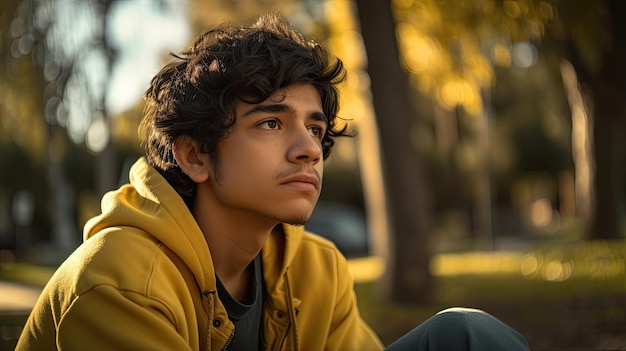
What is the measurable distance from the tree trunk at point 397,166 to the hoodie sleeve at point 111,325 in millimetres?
6268

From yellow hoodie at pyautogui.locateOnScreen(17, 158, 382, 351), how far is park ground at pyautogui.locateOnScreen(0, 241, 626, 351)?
1.91m

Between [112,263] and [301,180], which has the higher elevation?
[301,180]

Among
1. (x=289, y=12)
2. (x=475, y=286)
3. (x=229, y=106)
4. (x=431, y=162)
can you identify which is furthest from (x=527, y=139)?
(x=229, y=106)

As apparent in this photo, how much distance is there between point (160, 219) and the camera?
107 inches

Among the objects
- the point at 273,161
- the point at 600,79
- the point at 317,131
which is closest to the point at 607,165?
the point at 600,79

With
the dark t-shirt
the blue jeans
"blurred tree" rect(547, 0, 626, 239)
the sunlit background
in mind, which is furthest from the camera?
"blurred tree" rect(547, 0, 626, 239)

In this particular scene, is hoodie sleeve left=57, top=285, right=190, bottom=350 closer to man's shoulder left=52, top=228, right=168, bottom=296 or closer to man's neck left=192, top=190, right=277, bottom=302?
man's shoulder left=52, top=228, right=168, bottom=296

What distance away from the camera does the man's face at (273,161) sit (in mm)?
2801

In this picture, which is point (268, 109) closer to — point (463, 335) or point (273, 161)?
point (273, 161)

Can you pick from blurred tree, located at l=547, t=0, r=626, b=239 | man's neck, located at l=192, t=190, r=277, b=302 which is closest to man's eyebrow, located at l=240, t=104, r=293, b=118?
man's neck, located at l=192, t=190, r=277, b=302

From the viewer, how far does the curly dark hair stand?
2.88 meters

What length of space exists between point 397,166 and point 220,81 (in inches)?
228

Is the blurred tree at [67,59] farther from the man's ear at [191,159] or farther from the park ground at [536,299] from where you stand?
the man's ear at [191,159]

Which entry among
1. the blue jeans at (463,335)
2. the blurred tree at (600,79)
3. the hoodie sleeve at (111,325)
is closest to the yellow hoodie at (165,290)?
the hoodie sleeve at (111,325)
